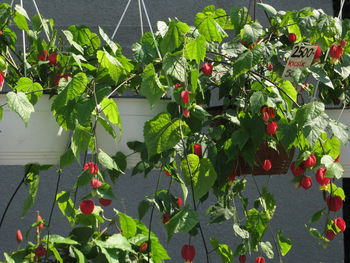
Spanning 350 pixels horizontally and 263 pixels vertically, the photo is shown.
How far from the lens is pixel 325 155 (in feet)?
6.15

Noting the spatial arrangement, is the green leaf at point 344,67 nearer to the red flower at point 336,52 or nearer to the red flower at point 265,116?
the red flower at point 336,52

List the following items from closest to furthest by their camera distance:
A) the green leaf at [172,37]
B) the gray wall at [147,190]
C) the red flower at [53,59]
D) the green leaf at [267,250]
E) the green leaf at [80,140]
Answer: the green leaf at [80,140]
the green leaf at [172,37]
the red flower at [53,59]
the green leaf at [267,250]
the gray wall at [147,190]

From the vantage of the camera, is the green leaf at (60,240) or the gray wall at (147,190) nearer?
the green leaf at (60,240)

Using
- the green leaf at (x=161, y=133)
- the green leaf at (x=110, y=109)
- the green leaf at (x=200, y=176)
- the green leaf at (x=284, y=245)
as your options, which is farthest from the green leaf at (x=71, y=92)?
the green leaf at (x=284, y=245)

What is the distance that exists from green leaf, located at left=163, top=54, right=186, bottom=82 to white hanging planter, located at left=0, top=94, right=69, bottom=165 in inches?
12.7

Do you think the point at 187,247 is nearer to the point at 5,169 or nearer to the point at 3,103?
the point at 3,103

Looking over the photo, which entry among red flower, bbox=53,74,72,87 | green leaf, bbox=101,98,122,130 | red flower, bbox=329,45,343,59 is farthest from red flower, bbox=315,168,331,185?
red flower, bbox=53,74,72,87

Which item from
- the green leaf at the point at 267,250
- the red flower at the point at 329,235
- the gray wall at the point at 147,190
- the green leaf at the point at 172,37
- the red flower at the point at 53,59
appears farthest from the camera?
the gray wall at the point at 147,190

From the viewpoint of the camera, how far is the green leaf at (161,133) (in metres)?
1.66

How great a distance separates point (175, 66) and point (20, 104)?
313 millimetres

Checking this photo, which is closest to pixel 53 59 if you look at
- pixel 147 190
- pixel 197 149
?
pixel 197 149

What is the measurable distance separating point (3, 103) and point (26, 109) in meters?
0.22

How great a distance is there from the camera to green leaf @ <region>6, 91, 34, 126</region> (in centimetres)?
164

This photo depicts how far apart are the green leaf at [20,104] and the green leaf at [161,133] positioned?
23 centimetres
